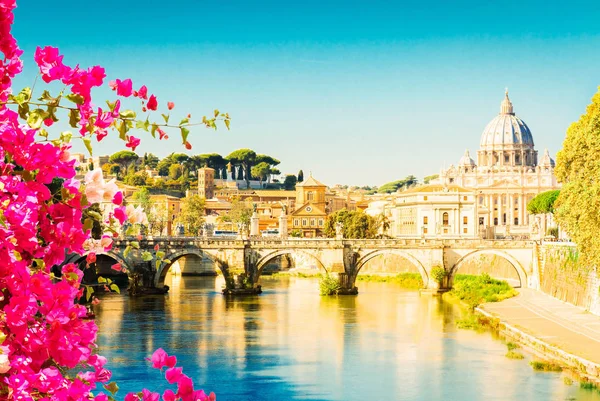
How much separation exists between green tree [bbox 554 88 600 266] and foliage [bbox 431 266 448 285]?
1677cm

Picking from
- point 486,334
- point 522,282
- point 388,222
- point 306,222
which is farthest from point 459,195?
point 486,334

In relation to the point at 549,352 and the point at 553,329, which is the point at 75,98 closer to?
the point at 549,352

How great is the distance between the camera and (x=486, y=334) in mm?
35719

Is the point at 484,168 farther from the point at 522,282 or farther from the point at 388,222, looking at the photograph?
the point at 522,282

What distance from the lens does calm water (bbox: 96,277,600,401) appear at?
84.1ft

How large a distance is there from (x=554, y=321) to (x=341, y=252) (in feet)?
59.9

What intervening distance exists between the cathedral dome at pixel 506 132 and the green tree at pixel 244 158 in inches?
1298

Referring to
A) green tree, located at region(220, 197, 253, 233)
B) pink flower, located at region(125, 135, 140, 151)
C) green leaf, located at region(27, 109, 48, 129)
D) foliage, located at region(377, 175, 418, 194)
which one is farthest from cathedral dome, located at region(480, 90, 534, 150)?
green leaf, located at region(27, 109, 48, 129)

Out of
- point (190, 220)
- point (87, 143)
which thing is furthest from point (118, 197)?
point (190, 220)

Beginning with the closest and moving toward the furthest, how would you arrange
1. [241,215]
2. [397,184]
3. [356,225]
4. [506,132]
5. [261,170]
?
[356,225] < [241,215] < [261,170] < [506,132] < [397,184]

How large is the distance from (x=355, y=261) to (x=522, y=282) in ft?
28.9

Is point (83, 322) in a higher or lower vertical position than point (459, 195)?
lower

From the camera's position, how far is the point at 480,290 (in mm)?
47625

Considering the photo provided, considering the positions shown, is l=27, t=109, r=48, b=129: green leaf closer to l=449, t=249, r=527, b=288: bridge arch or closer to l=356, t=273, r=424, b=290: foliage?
l=449, t=249, r=527, b=288: bridge arch
